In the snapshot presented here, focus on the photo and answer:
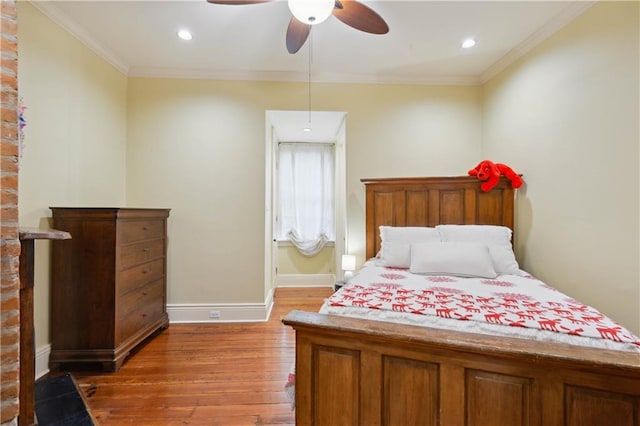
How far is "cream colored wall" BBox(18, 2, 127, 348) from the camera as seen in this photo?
6.33ft

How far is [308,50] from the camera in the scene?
2619mm

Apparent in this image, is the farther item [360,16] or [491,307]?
[360,16]

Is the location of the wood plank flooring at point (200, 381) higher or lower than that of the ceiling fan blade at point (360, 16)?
lower

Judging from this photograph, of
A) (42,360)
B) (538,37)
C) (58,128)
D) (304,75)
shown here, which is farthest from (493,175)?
(42,360)

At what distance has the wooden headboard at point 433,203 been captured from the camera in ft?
8.61

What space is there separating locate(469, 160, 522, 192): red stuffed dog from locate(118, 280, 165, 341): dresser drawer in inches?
131

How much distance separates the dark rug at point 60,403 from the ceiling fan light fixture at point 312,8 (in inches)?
103

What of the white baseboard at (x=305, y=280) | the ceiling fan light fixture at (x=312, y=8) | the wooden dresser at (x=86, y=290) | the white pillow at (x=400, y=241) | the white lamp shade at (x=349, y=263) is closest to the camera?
the ceiling fan light fixture at (x=312, y=8)

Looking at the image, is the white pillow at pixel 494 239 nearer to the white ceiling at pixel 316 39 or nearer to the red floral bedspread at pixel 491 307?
the red floral bedspread at pixel 491 307

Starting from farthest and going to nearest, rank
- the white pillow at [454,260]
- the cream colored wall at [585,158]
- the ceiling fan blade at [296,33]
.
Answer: the white pillow at [454,260]
the ceiling fan blade at [296,33]
the cream colored wall at [585,158]

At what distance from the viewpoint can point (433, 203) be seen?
273 centimetres

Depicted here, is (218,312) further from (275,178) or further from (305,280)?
(275,178)

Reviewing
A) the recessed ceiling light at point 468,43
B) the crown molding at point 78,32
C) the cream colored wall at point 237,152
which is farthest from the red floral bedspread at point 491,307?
the crown molding at point 78,32

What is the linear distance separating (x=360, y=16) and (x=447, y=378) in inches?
80.8
